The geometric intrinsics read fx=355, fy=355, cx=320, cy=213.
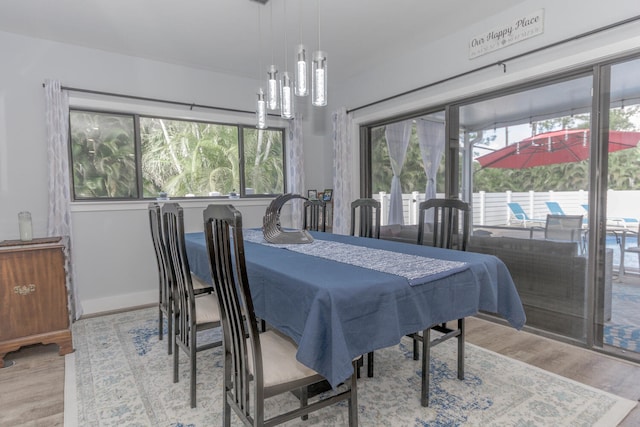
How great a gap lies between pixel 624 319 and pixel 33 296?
4101 millimetres

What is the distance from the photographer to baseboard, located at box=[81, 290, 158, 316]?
343 centimetres

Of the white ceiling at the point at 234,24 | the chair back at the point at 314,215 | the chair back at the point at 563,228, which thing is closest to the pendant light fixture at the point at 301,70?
the white ceiling at the point at 234,24

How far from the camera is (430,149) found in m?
3.64

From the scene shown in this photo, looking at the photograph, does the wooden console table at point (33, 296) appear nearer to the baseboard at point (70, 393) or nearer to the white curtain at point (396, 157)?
the baseboard at point (70, 393)

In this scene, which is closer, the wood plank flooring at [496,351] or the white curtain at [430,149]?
the wood plank flooring at [496,351]

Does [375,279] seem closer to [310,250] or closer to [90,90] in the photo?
[310,250]

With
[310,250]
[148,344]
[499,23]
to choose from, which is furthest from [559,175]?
[148,344]

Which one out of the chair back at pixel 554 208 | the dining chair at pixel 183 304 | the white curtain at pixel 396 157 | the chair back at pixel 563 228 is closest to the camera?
the dining chair at pixel 183 304

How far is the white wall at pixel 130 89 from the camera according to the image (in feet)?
8.57

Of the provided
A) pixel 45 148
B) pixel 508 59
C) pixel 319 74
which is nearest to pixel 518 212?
pixel 508 59

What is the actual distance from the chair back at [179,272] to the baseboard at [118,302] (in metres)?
1.80

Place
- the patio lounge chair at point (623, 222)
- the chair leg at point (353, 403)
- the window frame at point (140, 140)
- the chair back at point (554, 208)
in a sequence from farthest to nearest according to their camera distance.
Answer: the window frame at point (140, 140) < the chair back at point (554, 208) < the patio lounge chair at point (623, 222) < the chair leg at point (353, 403)

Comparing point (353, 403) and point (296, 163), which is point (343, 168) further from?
point (353, 403)

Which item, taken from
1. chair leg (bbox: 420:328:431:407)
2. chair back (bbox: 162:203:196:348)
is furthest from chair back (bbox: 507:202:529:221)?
chair back (bbox: 162:203:196:348)
